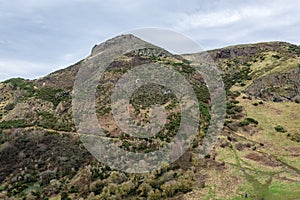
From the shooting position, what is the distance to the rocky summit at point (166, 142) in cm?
3162

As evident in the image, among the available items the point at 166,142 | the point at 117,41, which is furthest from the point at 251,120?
the point at 117,41

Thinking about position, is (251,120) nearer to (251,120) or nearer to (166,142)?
(251,120)

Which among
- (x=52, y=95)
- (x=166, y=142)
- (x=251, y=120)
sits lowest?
(x=166, y=142)

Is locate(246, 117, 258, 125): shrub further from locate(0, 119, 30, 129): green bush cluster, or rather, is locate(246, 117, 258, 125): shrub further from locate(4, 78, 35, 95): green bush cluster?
locate(4, 78, 35, 95): green bush cluster

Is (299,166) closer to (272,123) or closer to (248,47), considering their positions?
(272,123)

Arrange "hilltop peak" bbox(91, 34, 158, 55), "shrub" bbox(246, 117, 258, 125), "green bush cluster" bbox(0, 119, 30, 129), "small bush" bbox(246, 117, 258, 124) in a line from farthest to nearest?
"hilltop peak" bbox(91, 34, 158, 55)
"green bush cluster" bbox(0, 119, 30, 129)
"small bush" bbox(246, 117, 258, 124)
"shrub" bbox(246, 117, 258, 125)

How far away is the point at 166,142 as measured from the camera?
1715 inches

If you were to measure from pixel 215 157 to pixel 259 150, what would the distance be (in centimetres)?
627

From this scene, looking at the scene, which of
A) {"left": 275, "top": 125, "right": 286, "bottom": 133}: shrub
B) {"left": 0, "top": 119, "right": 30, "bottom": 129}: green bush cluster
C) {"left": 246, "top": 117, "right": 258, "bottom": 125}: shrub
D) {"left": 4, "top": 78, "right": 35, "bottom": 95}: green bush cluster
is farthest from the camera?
{"left": 4, "top": 78, "right": 35, "bottom": 95}: green bush cluster

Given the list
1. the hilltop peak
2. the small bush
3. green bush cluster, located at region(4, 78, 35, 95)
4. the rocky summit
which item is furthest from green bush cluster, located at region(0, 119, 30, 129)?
the hilltop peak

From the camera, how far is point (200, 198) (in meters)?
28.1

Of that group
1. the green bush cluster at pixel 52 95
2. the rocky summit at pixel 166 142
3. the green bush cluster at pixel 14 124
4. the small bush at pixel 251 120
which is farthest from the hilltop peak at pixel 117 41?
the small bush at pixel 251 120

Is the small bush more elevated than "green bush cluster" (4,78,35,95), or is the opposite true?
"green bush cluster" (4,78,35,95)

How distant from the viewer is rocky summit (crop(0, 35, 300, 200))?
31625mm
